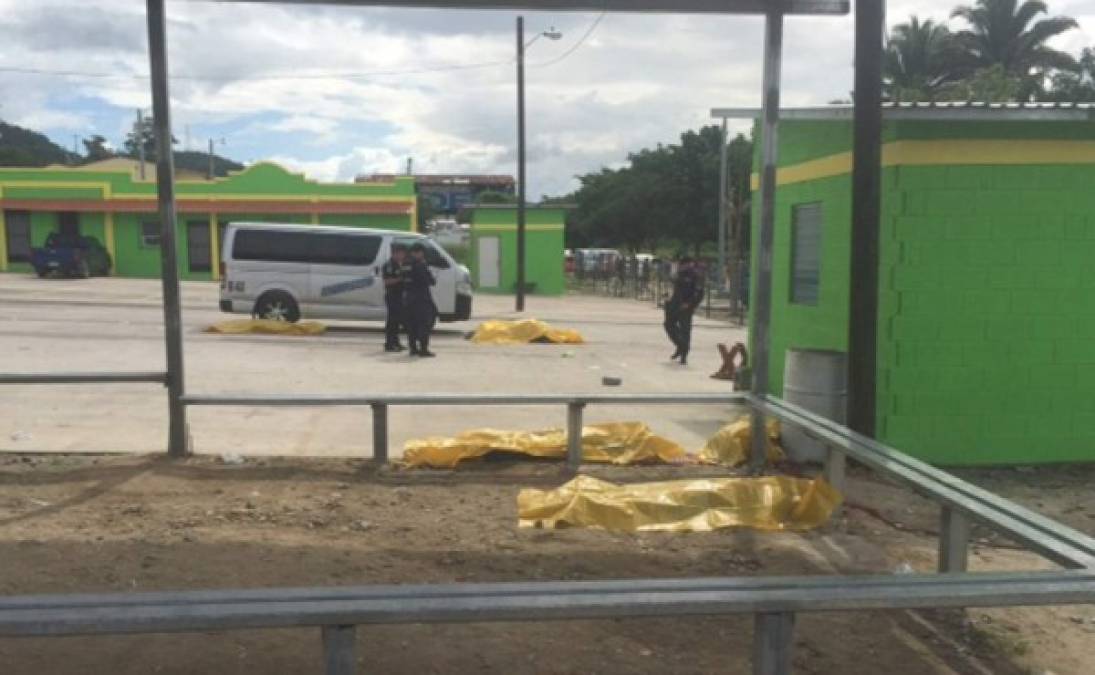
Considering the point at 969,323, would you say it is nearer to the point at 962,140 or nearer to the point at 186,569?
the point at 962,140

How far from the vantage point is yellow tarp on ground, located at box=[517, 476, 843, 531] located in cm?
553

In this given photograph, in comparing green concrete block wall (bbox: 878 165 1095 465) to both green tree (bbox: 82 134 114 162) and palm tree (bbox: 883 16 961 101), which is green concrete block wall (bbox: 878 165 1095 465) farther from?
green tree (bbox: 82 134 114 162)

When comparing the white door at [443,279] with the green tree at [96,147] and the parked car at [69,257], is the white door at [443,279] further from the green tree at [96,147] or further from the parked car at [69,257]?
the green tree at [96,147]

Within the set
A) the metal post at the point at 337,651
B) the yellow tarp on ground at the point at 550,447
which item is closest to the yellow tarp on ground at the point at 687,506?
the yellow tarp on ground at the point at 550,447

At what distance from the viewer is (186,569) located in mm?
4547

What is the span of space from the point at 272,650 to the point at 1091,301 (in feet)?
23.3

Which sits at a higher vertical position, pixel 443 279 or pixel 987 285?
pixel 987 285

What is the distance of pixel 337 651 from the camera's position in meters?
2.94

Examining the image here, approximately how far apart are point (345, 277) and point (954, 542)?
1567 cm

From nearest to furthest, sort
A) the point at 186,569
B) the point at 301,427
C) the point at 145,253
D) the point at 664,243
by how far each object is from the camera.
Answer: the point at 186,569
the point at 301,427
the point at 145,253
the point at 664,243

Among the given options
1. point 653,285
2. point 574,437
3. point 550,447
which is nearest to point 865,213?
point 574,437

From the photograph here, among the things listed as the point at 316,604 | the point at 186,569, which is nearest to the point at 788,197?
the point at 186,569

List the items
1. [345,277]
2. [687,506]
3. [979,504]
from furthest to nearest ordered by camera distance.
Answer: [345,277], [687,506], [979,504]

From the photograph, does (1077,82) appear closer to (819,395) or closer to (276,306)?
(276,306)
